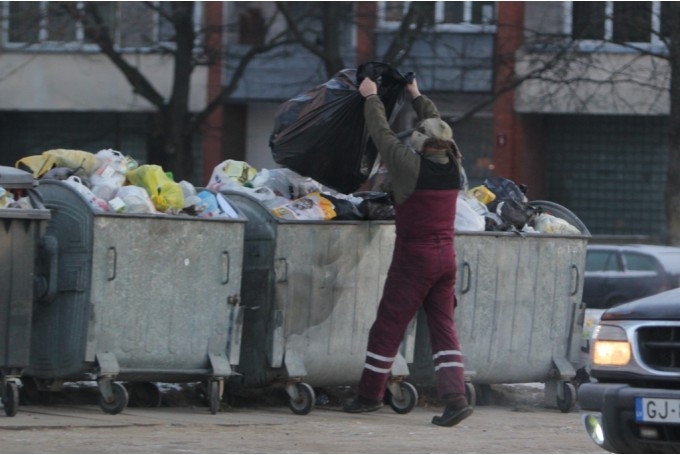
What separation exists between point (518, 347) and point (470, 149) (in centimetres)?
1764

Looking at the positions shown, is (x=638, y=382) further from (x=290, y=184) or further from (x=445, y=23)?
(x=445, y=23)

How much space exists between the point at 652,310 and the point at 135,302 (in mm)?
3493

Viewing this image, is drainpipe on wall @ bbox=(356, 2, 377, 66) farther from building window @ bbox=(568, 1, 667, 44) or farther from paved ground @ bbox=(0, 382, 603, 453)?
paved ground @ bbox=(0, 382, 603, 453)

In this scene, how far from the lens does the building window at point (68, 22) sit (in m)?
18.7

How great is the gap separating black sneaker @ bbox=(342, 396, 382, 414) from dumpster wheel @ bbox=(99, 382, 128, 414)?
1.42m

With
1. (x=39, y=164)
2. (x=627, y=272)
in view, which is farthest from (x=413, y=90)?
(x=627, y=272)

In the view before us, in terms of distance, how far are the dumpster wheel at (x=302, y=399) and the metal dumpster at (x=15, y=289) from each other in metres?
1.77

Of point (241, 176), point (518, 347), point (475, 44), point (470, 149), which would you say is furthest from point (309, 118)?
point (470, 149)

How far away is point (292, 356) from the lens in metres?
8.66

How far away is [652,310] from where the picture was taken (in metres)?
5.82

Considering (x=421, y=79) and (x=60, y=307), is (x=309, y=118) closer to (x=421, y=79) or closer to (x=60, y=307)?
(x=60, y=307)

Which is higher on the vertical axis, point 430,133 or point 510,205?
point 430,133

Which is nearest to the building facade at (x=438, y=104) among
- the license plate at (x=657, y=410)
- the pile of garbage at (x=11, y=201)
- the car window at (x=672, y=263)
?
the car window at (x=672, y=263)

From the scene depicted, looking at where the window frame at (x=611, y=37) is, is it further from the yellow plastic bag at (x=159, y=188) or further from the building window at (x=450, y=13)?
the yellow plastic bag at (x=159, y=188)
